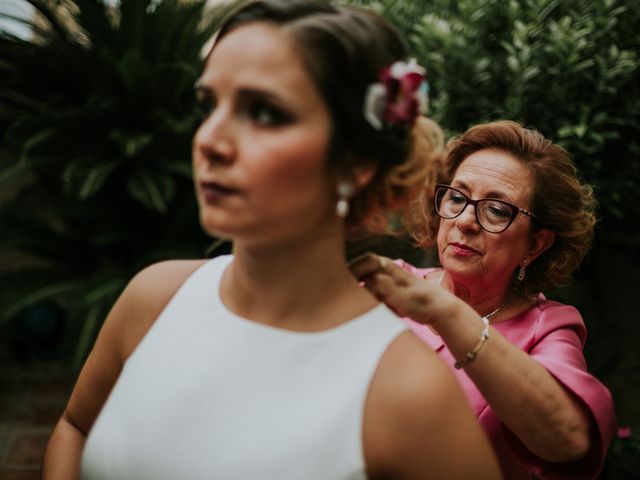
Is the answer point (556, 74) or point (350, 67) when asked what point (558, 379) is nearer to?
point (350, 67)

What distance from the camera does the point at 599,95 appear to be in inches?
118

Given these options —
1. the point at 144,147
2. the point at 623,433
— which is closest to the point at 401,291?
the point at 623,433

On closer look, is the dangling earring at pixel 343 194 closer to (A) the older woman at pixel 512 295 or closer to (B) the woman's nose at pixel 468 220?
(A) the older woman at pixel 512 295

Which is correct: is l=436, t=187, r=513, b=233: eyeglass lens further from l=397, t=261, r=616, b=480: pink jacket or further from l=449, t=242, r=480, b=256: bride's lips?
l=397, t=261, r=616, b=480: pink jacket

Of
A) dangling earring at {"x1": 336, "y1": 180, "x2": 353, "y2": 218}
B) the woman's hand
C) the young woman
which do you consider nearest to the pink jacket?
the woman's hand

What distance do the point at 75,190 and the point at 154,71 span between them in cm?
86

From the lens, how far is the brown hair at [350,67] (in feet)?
3.70

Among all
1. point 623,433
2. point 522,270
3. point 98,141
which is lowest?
point 623,433

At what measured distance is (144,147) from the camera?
13.3 feet

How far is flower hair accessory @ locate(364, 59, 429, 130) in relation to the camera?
1188 mm

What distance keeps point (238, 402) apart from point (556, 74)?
7.67ft

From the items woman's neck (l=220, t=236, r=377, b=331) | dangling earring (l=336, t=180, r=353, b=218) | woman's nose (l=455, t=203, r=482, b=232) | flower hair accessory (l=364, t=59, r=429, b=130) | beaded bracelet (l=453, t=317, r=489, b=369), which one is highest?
flower hair accessory (l=364, t=59, r=429, b=130)

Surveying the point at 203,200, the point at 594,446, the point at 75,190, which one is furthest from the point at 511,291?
the point at 75,190

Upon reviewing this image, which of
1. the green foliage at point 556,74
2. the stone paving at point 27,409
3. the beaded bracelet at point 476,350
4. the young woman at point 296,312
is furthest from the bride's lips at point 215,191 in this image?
the stone paving at point 27,409
